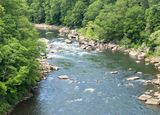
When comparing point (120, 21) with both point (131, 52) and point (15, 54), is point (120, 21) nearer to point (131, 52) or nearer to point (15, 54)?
point (131, 52)

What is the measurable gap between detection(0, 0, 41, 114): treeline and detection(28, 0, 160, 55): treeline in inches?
1042

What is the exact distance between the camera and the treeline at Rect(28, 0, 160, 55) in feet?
263

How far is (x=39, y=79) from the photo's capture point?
58.2m

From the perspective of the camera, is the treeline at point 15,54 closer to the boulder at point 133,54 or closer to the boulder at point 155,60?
the boulder at point 155,60

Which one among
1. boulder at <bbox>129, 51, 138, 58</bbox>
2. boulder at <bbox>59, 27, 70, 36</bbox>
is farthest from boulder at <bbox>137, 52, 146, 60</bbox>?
boulder at <bbox>59, 27, 70, 36</bbox>

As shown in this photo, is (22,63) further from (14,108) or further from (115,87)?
(115,87)

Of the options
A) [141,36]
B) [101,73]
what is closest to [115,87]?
[101,73]

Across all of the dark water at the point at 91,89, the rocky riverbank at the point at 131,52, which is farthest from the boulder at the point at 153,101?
the dark water at the point at 91,89

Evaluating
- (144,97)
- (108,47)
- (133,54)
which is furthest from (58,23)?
(144,97)

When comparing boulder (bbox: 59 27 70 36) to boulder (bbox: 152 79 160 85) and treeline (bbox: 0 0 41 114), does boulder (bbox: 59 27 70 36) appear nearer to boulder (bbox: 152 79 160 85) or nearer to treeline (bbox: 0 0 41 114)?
treeline (bbox: 0 0 41 114)

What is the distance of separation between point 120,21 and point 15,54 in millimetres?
51330

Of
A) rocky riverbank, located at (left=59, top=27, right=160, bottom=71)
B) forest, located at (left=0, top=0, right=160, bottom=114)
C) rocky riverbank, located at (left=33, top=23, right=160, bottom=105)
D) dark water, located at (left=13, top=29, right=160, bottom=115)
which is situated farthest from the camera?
rocky riverbank, located at (left=59, top=27, right=160, bottom=71)

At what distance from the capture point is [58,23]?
13588 centimetres

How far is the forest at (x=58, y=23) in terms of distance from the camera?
4450cm
